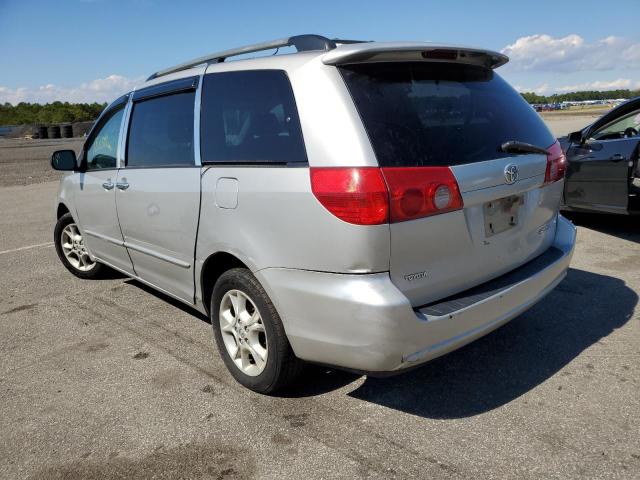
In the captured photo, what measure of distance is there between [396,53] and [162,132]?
1845mm

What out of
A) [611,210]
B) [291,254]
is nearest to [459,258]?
[291,254]

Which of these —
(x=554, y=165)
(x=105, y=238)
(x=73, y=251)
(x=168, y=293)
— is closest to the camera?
(x=554, y=165)

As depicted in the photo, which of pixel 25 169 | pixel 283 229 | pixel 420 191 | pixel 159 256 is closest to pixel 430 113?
pixel 420 191

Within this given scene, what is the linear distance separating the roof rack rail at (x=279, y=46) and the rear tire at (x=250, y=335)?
123cm

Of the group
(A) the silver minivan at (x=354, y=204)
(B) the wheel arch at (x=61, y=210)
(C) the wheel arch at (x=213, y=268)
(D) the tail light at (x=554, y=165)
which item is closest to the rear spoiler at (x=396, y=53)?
(A) the silver minivan at (x=354, y=204)

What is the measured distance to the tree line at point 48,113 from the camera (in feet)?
176

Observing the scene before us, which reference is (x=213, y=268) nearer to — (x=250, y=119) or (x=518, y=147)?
(x=250, y=119)

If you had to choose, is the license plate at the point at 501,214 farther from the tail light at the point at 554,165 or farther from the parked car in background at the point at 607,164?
the parked car in background at the point at 607,164

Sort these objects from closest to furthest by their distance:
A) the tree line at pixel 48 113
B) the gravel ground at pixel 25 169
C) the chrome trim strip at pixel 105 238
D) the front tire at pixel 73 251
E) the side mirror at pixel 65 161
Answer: the chrome trim strip at pixel 105 238 < the side mirror at pixel 65 161 < the front tire at pixel 73 251 < the gravel ground at pixel 25 169 < the tree line at pixel 48 113

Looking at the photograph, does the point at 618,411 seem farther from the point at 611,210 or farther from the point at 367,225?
the point at 611,210

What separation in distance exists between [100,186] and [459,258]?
10.2 feet

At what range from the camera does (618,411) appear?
2.66 m

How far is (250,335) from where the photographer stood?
2.96 m

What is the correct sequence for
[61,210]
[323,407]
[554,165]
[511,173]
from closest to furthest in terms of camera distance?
[511,173]
[323,407]
[554,165]
[61,210]
